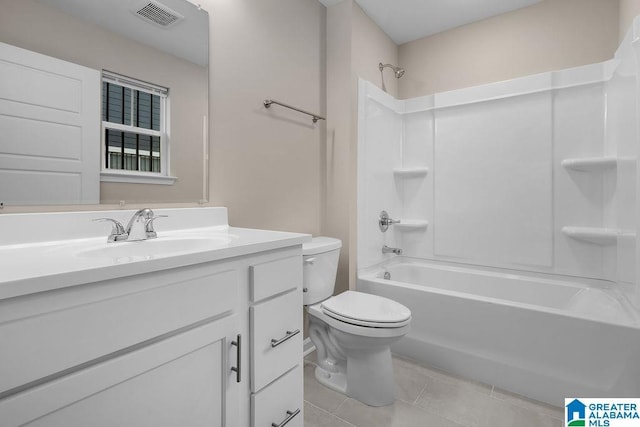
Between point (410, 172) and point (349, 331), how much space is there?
5.33ft

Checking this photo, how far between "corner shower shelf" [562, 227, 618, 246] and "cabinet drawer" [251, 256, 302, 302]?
194 centimetres

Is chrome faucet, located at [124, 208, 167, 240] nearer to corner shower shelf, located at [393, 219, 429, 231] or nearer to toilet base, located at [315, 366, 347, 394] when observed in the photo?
toilet base, located at [315, 366, 347, 394]

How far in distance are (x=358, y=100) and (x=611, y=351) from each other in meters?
1.97

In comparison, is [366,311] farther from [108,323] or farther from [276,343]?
[108,323]

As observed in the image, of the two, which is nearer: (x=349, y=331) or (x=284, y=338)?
(x=284, y=338)

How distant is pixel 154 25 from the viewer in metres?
1.34

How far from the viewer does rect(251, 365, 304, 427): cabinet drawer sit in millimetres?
1045

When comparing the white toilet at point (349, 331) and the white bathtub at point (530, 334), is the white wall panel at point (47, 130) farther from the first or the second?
the white bathtub at point (530, 334)

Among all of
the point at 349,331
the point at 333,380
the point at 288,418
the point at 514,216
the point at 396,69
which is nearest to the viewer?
the point at 288,418

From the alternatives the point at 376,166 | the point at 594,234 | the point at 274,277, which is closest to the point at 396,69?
the point at 376,166

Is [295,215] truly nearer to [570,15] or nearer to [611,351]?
[611,351]

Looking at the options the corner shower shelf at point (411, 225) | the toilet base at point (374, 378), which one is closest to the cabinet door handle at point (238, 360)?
the toilet base at point (374, 378)

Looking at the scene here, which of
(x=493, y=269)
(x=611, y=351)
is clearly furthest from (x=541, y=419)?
(x=493, y=269)

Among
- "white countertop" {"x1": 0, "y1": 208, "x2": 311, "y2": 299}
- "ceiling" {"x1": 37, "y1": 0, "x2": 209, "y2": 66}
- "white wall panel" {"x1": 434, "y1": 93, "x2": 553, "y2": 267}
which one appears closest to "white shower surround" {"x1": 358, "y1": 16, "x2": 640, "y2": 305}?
"white wall panel" {"x1": 434, "y1": 93, "x2": 553, "y2": 267}
